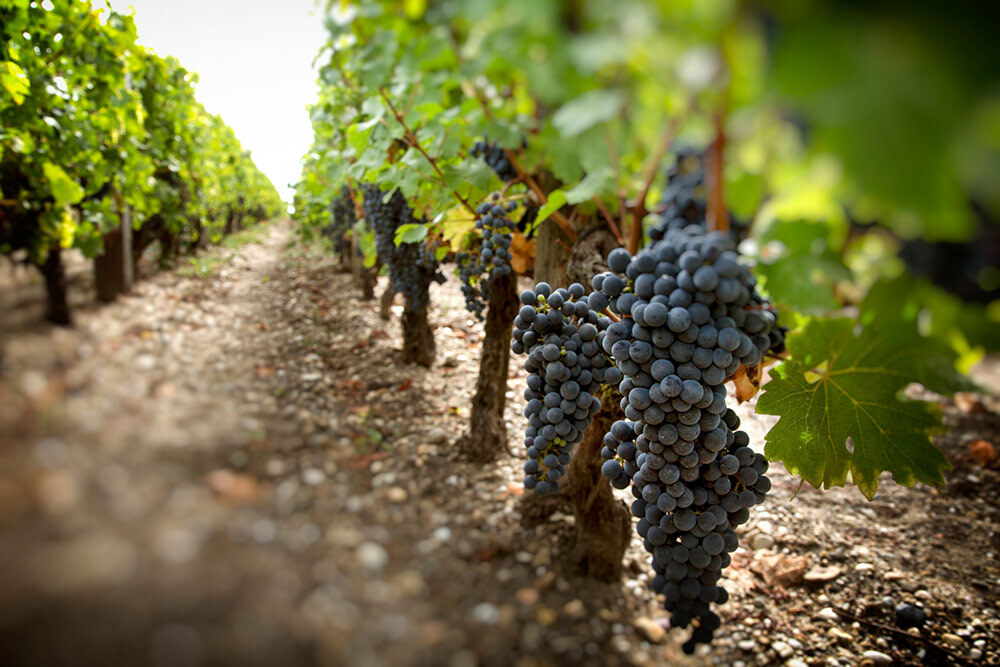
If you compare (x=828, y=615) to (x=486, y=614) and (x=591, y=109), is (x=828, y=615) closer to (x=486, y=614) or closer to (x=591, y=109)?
(x=486, y=614)

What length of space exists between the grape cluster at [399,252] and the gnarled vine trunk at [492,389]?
988mm

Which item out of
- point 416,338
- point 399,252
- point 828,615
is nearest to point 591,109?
point 828,615

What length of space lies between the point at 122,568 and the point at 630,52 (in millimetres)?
694

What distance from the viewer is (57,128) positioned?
215cm

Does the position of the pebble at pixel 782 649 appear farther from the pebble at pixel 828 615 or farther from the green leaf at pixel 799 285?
the green leaf at pixel 799 285

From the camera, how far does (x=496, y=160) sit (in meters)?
2.12

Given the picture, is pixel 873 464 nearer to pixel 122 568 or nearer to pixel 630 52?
pixel 630 52

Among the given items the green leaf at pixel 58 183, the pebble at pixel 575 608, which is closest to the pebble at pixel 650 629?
the pebble at pixel 575 608

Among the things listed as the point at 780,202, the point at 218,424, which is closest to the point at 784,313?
the point at 780,202

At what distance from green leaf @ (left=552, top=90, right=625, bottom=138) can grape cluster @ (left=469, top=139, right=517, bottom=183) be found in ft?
5.11

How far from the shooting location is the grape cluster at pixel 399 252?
366 cm

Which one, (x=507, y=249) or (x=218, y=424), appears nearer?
(x=218, y=424)

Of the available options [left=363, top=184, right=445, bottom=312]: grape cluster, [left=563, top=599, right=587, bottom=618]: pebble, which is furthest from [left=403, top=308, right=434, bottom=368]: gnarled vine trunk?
[left=563, top=599, right=587, bottom=618]: pebble

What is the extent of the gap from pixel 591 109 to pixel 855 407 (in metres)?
1.11
